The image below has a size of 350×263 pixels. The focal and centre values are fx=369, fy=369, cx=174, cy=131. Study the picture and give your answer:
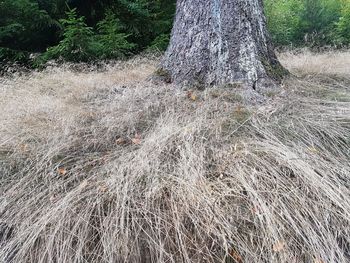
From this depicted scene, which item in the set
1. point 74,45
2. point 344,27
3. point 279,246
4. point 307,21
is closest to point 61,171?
point 279,246

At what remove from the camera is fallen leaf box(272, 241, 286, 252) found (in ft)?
4.30

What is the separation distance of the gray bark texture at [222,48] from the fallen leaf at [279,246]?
4.91 ft

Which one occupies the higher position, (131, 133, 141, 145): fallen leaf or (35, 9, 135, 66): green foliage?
(131, 133, 141, 145): fallen leaf

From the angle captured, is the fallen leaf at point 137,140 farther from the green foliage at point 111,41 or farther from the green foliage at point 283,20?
the green foliage at point 283,20

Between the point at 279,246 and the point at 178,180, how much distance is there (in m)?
0.50

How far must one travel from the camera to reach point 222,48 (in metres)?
2.79

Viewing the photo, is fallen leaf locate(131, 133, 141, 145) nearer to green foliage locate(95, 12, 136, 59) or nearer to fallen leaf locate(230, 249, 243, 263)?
fallen leaf locate(230, 249, 243, 263)

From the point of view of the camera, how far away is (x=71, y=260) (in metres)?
1.36

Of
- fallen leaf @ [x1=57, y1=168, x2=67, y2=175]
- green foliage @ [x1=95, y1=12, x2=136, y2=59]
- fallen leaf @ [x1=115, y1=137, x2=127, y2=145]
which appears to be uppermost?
fallen leaf @ [x1=57, y1=168, x2=67, y2=175]

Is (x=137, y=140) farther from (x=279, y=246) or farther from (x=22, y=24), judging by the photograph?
(x=22, y=24)

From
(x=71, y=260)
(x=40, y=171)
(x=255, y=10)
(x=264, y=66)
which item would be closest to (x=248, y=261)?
(x=71, y=260)

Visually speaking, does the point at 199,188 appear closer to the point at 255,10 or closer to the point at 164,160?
the point at 164,160

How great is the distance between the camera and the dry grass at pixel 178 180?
4.50 feet

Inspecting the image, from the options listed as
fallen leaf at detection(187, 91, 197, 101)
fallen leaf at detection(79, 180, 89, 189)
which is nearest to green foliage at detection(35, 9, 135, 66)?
fallen leaf at detection(187, 91, 197, 101)
